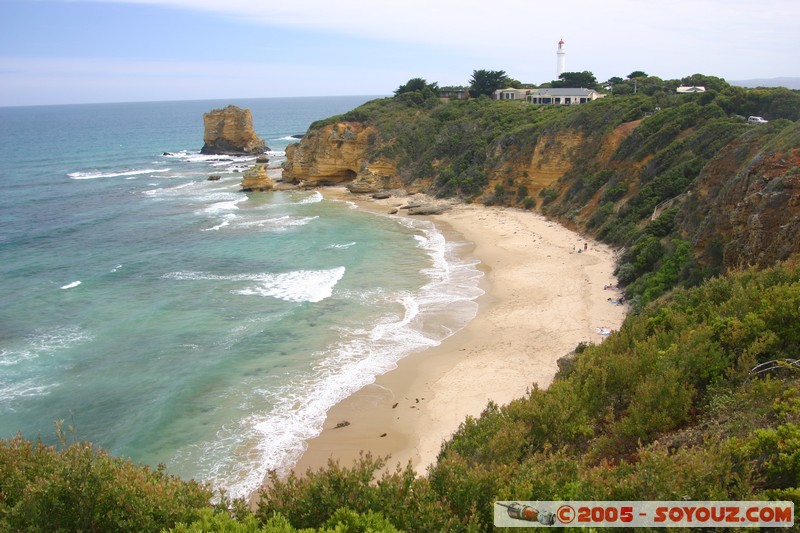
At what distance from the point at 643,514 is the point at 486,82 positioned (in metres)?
73.0

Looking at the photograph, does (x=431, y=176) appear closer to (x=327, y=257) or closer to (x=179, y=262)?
(x=327, y=257)

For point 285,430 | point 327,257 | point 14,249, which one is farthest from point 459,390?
point 14,249

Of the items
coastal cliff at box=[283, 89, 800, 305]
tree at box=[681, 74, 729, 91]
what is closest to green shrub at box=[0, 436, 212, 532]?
coastal cliff at box=[283, 89, 800, 305]

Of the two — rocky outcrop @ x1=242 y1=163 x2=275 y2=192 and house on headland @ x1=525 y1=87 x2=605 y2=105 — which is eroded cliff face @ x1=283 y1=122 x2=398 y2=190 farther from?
house on headland @ x1=525 y1=87 x2=605 y2=105

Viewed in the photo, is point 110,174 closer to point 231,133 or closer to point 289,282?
point 231,133

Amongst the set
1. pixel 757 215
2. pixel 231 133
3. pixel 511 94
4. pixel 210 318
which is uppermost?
pixel 511 94

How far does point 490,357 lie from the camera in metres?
20.2

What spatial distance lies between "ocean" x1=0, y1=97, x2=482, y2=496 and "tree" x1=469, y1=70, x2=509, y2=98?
113 feet

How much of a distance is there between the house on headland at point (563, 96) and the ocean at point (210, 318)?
32.2 metres

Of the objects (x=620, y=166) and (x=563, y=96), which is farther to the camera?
(x=563, y=96)

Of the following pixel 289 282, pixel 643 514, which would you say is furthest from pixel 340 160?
pixel 643 514

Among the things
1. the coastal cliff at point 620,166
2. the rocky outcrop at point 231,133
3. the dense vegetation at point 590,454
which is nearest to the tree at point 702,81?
the coastal cliff at point 620,166

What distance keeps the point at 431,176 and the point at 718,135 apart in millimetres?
26421

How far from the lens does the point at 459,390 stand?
59.1ft
